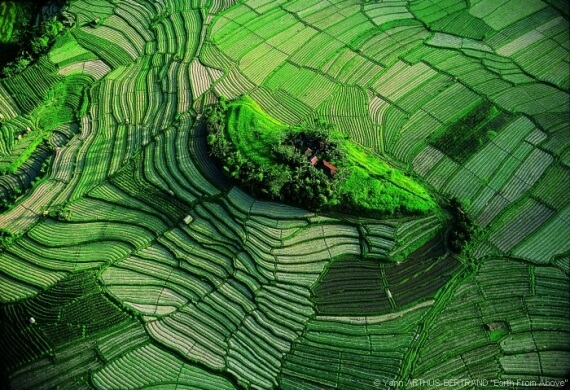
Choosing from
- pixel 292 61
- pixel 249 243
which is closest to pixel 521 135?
pixel 292 61

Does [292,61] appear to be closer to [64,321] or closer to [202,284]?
[202,284]

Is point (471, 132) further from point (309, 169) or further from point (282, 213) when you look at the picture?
point (282, 213)

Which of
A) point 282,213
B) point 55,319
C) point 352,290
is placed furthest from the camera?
point 282,213

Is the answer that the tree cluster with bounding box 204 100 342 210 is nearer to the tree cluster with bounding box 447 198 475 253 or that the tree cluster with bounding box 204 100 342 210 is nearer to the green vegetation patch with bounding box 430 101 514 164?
the tree cluster with bounding box 447 198 475 253

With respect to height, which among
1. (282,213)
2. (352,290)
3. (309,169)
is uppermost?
(309,169)

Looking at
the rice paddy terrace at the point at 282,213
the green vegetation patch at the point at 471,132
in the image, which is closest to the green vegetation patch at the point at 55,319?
the rice paddy terrace at the point at 282,213

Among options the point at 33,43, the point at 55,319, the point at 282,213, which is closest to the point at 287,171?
the point at 282,213

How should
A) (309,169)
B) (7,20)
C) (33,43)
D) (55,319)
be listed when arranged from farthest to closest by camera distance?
(7,20)
(33,43)
(309,169)
(55,319)
